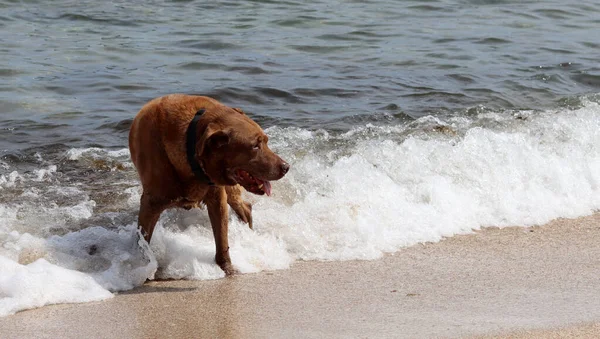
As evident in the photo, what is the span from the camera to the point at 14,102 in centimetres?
1003

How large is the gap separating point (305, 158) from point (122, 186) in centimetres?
154

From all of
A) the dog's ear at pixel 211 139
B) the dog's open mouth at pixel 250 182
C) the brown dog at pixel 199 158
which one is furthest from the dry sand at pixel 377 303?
the dog's ear at pixel 211 139

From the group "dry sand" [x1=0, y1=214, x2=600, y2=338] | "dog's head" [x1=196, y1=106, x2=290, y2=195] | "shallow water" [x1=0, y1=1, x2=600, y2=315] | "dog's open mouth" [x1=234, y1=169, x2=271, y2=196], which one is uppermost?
"dog's head" [x1=196, y1=106, x2=290, y2=195]

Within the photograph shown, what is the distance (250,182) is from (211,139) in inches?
13.7

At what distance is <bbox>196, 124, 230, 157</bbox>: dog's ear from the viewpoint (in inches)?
199

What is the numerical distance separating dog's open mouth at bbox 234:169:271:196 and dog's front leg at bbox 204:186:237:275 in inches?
12.8

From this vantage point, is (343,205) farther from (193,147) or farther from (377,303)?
(193,147)

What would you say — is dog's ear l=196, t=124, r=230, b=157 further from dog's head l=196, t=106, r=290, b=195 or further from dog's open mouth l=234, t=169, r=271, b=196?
dog's open mouth l=234, t=169, r=271, b=196

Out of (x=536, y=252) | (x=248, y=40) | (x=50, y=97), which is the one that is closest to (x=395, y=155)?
(x=536, y=252)

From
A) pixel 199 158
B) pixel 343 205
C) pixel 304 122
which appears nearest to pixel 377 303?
pixel 199 158

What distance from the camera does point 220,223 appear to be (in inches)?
220

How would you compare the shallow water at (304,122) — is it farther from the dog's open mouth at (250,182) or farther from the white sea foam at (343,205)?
the dog's open mouth at (250,182)

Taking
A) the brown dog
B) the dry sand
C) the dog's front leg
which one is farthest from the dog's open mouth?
the dry sand

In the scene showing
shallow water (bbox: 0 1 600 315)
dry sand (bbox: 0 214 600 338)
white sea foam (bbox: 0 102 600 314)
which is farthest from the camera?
shallow water (bbox: 0 1 600 315)
